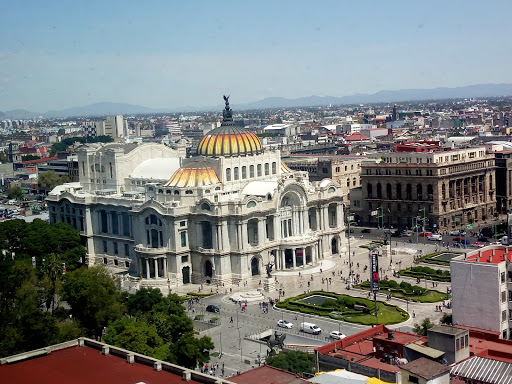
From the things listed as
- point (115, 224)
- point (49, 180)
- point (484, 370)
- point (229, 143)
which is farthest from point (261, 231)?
point (49, 180)

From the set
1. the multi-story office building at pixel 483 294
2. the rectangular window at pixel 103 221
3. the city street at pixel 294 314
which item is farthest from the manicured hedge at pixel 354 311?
the rectangular window at pixel 103 221

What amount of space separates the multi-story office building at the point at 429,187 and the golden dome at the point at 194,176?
33.3 meters

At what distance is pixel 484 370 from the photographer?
48.6 metres

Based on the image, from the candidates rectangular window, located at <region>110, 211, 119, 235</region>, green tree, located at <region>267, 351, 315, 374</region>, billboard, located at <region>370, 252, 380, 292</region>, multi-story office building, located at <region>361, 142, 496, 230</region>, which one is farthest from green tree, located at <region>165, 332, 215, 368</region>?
multi-story office building, located at <region>361, 142, 496, 230</region>

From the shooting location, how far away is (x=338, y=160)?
15400 centimetres

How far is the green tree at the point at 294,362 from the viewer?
5653 cm

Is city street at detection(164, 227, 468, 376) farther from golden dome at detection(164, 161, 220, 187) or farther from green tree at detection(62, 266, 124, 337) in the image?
golden dome at detection(164, 161, 220, 187)

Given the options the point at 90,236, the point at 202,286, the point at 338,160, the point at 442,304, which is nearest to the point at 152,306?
the point at 202,286

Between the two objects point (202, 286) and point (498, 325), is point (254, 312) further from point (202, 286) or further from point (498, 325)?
point (498, 325)

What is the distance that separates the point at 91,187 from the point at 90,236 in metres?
9.89

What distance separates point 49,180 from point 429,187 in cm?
9829

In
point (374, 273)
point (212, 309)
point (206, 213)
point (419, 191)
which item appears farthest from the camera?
point (419, 191)

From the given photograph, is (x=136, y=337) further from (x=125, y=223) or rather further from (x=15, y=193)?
(x=15, y=193)

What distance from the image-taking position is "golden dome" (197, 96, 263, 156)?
366 feet
